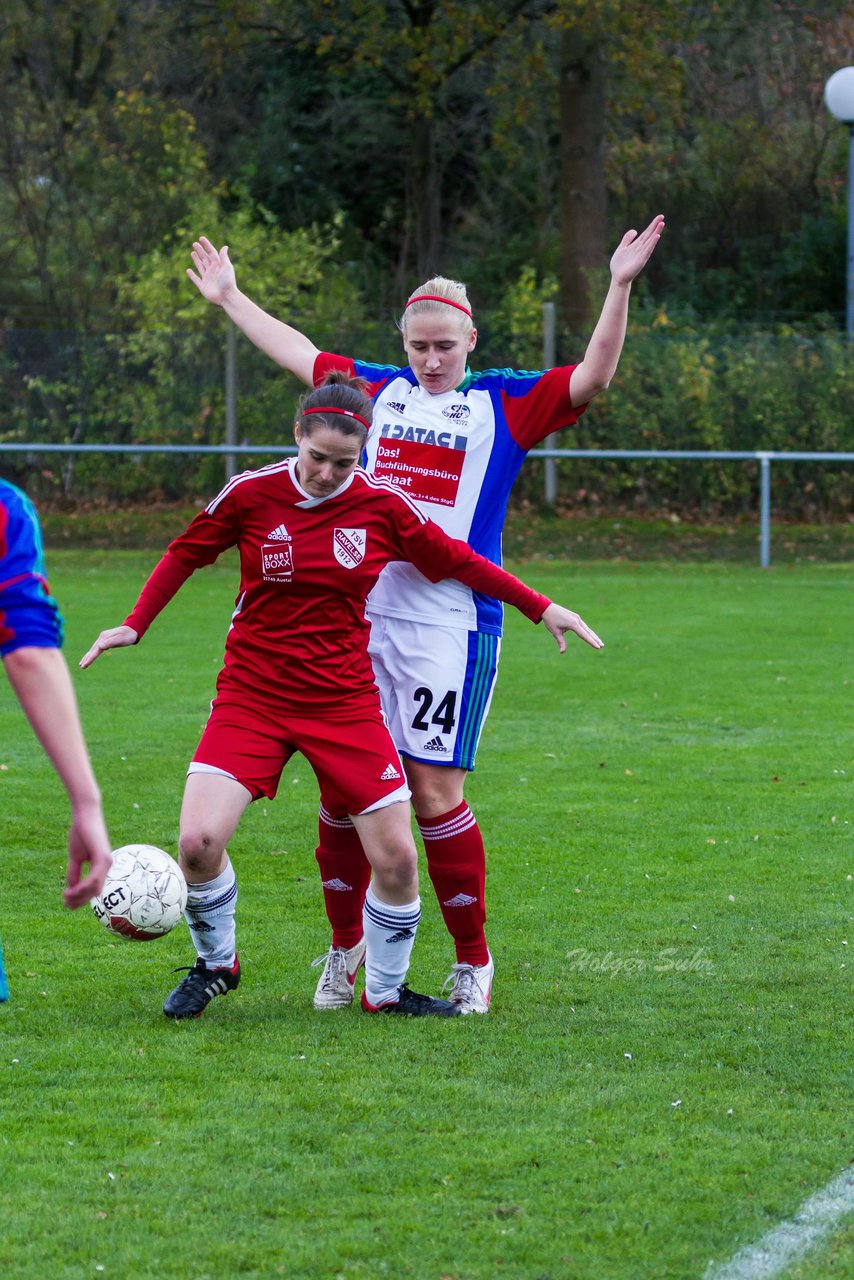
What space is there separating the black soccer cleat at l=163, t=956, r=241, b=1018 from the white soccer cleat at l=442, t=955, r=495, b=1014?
2.12 ft

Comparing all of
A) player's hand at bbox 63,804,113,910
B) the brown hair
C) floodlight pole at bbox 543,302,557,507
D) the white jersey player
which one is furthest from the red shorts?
floodlight pole at bbox 543,302,557,507

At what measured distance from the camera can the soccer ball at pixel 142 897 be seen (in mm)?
4801

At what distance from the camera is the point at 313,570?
4.72 m

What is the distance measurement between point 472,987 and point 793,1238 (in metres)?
1.73

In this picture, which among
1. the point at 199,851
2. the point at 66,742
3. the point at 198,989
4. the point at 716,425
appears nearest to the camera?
the point at 66,742

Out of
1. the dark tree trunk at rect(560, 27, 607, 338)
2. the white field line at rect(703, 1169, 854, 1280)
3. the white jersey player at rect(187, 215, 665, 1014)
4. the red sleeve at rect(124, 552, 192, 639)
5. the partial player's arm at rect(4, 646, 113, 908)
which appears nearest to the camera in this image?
the partial player's arm at rect(4, 646, 113, 908)

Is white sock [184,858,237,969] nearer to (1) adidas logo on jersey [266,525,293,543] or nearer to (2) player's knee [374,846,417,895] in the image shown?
(2) player's knee [374,846,417,895]

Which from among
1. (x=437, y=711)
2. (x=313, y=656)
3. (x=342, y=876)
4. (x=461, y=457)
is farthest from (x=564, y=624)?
(x=342, y=876)

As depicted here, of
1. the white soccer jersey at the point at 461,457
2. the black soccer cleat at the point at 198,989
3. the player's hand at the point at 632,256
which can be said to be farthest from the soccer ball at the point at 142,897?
the player's hand at the point at 632,256

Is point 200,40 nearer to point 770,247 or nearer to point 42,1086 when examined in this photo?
point 770,247

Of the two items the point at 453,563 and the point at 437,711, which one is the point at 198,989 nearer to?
the point at 437,711

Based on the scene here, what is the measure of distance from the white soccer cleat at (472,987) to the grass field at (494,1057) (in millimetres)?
79

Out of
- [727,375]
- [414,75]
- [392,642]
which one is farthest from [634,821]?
[414,75]

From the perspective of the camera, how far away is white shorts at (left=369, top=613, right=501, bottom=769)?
4984mm
